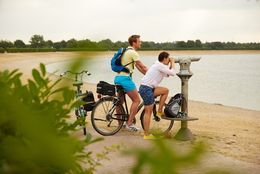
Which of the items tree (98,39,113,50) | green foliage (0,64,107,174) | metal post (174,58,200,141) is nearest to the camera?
green foliage (0,64,107,174)

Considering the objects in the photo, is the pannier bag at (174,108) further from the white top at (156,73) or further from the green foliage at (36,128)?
the green foliage at (36,128)

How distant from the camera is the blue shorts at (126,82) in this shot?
8.54m

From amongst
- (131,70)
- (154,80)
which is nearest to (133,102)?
(131,70)

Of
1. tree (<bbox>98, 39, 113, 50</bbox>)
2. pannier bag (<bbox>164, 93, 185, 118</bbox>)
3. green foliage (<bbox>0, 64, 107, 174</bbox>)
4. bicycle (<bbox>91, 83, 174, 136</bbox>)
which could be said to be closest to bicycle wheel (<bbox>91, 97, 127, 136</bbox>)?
bicycle (<bbox>91, 83, 174, 136</bbox>)

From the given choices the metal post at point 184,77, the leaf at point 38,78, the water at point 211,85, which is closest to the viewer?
the water at point 211,85

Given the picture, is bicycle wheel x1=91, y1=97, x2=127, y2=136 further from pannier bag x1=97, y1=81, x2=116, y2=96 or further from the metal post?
the metal post

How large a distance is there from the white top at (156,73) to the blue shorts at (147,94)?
8cm

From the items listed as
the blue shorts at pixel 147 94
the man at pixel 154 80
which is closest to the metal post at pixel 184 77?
the man at pixel 154 80

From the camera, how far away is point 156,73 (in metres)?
8.11

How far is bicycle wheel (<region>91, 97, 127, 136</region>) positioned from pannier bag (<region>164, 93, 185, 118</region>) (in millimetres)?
1002

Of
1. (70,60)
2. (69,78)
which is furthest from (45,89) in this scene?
(70,60)

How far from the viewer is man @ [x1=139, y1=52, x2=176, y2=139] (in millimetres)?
7973

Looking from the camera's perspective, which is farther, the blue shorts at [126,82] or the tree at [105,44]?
the blue shorts at [126,82]

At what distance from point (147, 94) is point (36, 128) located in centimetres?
792
